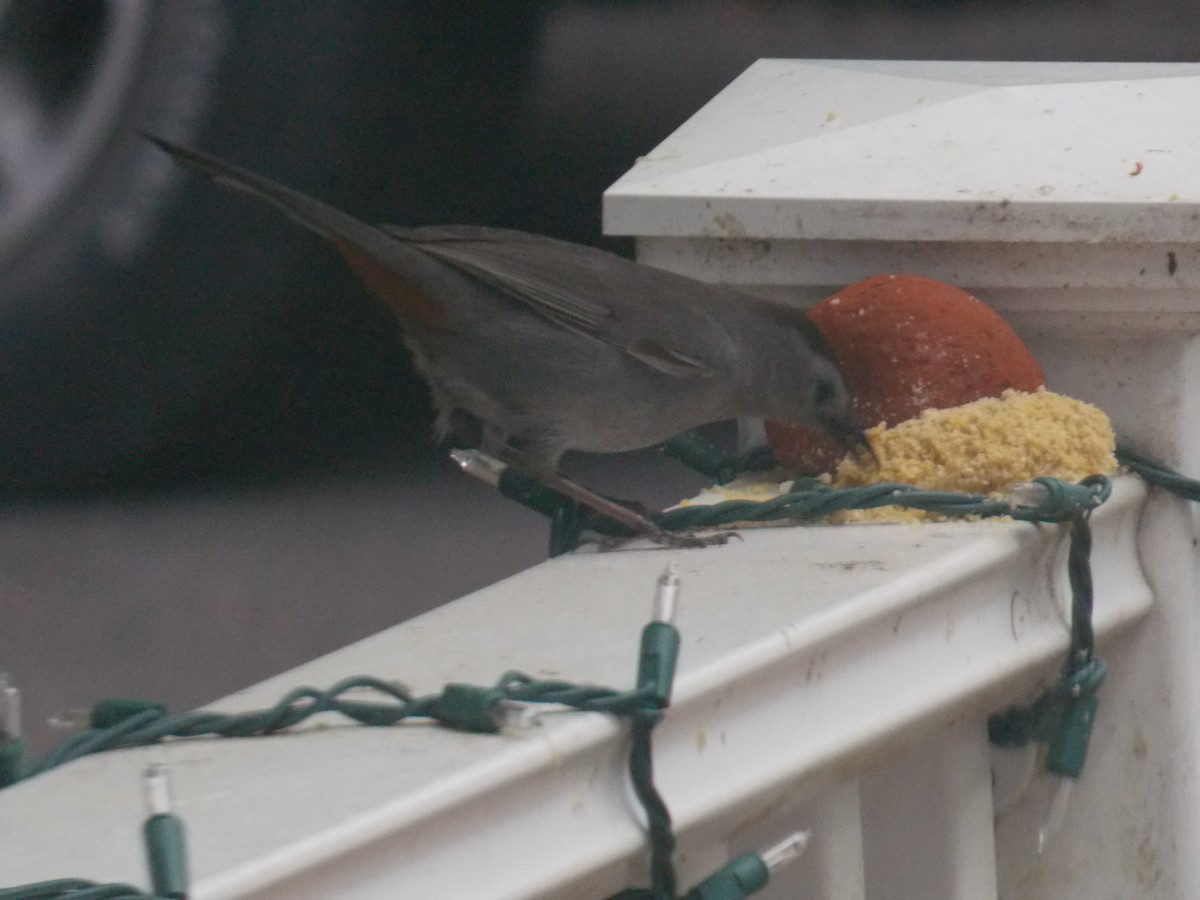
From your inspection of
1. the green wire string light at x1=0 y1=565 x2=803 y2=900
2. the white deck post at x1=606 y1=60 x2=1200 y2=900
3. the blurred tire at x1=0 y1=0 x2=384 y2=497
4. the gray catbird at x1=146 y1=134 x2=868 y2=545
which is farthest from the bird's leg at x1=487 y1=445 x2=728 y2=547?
the blurred tire at x1=0 y1=0 x2=384 y2=497

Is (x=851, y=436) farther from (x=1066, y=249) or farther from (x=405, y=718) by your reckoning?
(x=405, y=718)

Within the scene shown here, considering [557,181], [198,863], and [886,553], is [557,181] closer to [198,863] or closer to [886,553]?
[886,553]

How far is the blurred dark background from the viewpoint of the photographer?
13.6 feet

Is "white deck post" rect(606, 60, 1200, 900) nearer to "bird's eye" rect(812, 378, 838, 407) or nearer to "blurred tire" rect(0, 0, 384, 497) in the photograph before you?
"bird's eye" rect(812, 378, 838, 407)

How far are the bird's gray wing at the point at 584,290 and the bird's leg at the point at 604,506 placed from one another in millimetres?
197

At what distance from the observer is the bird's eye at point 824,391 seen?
2104 mm

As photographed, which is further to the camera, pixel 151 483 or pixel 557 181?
pixel 151 483

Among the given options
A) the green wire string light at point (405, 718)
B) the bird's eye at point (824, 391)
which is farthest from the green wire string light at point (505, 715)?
the bird's eye at point (824, 391)

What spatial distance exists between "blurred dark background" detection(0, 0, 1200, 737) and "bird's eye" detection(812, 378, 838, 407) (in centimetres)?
225

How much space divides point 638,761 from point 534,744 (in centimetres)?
10

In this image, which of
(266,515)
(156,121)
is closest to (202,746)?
(156,121)

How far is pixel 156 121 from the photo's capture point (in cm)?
412

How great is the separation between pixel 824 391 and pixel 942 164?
1.00 feet

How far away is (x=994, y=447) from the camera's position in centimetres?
185
